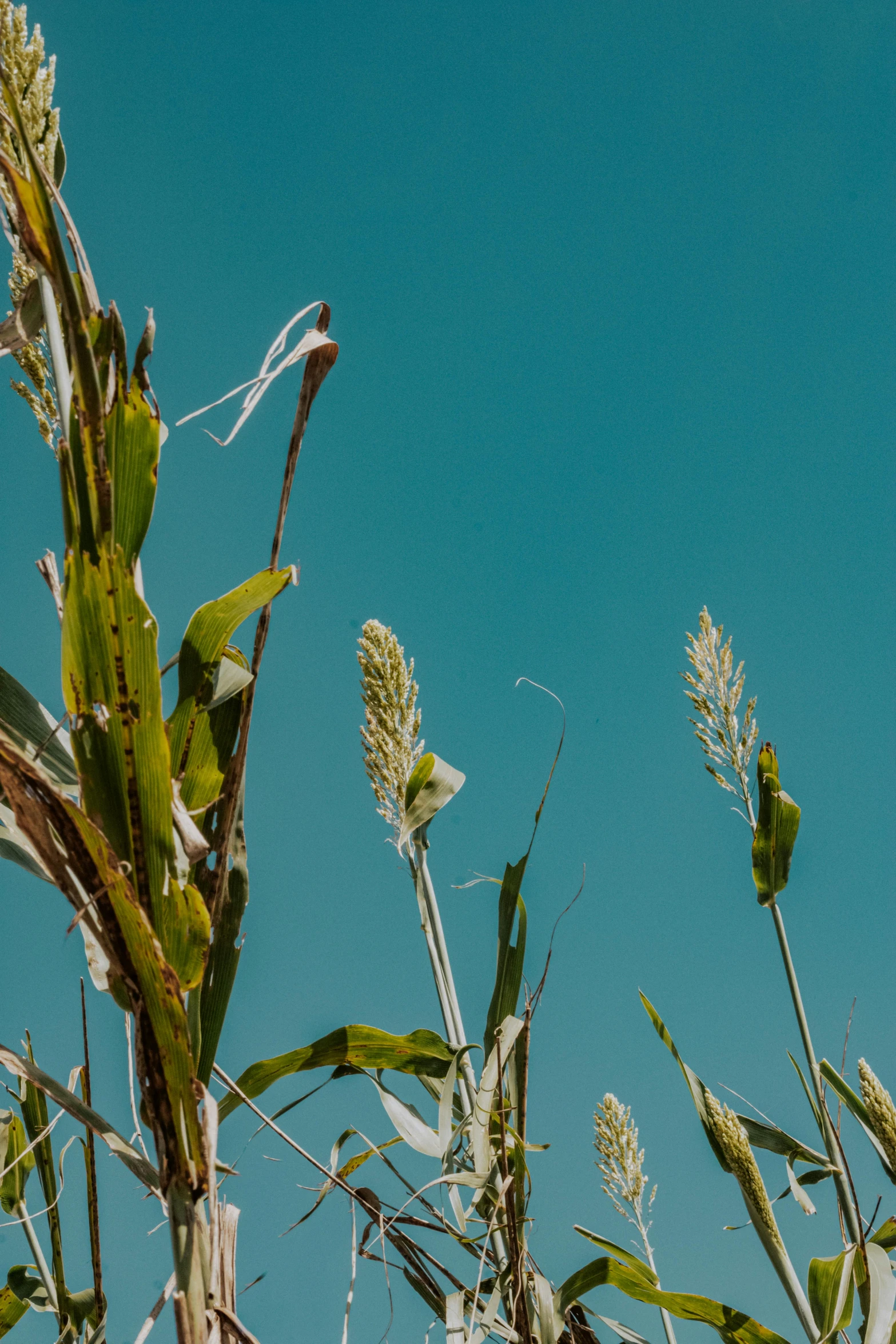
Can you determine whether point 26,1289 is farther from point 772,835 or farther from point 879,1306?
point 772,835

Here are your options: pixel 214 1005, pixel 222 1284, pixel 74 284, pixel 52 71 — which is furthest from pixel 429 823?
pixel 52 71

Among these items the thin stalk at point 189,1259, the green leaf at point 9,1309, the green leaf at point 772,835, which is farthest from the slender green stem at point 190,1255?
the green leaf at point 772,835

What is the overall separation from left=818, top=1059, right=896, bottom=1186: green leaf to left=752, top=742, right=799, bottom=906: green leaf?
0.30 meters

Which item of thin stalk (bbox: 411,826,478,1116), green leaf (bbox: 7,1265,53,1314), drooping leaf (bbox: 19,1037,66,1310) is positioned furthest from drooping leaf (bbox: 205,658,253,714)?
green leaf (bbox: 7,1265,53,1314)

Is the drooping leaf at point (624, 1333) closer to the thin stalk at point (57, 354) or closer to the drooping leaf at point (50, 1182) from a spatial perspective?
the drooping leaf at point (50, 1182)

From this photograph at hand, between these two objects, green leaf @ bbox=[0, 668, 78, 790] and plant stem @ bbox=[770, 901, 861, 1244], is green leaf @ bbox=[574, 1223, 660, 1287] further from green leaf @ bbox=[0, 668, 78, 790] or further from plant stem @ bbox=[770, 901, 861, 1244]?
green leaf @ bbox=[0, 668, 78, 790]

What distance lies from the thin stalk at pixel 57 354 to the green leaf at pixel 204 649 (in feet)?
0.68

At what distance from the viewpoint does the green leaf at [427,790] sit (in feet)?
4.71

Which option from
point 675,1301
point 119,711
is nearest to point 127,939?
point 119,711

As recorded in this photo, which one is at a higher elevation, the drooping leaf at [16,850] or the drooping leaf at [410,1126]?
the drooping leaf at [16,850]

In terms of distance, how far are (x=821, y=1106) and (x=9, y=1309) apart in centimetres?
133

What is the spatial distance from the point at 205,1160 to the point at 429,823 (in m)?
0.75

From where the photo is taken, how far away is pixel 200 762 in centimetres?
87

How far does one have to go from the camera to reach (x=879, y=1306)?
43.4 inches
